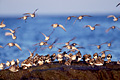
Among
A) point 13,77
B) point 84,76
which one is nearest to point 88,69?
point 84,76

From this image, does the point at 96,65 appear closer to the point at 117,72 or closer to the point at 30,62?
the point at 117,72

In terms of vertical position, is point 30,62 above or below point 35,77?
above

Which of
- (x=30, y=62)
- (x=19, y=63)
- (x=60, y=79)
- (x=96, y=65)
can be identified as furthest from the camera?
(x=19, y=63)

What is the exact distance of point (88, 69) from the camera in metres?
9.06

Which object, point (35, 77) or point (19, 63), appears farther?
point (19, 63)

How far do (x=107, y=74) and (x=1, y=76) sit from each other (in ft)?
14.4

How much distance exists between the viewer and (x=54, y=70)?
870 centimetres

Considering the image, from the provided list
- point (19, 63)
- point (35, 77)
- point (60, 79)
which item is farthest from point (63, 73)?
point (19, 63)

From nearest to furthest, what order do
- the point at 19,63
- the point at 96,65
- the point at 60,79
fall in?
1. the point at 60,79
2. the point at 96,65
3. the point at 19,63

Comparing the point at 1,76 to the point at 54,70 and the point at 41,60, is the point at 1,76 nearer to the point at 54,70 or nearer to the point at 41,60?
the point at 41,60

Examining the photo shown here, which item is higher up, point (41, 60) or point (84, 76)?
point (41, 60)

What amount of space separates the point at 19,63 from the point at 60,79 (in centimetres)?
472

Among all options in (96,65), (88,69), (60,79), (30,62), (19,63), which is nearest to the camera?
(60,79)

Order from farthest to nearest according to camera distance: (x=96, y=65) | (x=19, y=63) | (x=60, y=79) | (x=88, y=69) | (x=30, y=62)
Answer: (x=19, y=63) < (x=30, y=62) < (x=96, y=65) < (x=88, y=69) < (x=60, y=79)
